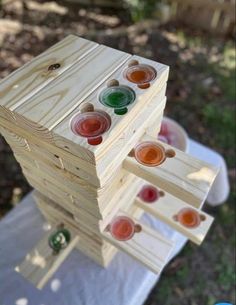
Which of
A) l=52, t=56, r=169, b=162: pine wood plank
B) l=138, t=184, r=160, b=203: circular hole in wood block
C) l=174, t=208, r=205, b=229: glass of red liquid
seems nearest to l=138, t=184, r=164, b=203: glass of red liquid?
l=138, t=184, r=160, b=203: circular hole in wood block

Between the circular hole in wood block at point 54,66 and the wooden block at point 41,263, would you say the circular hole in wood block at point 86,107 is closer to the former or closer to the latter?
the circular hole in wood block at point 54,66

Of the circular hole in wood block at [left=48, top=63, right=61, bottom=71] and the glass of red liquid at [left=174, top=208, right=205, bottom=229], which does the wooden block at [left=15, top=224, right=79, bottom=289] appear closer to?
the glass of red liquid at [left=174, top=208, right=205, bottom=229]

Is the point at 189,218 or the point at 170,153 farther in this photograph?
the point at 189,218

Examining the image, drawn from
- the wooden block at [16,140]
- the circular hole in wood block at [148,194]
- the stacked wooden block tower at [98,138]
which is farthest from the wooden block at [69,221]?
the wooden block at [16,140]

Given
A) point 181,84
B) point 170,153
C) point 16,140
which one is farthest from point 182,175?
point 181,84

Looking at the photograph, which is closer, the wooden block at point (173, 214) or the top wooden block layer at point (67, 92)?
the top wooden block layer at point (67, 92)

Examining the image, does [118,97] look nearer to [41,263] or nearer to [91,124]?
[91,124]

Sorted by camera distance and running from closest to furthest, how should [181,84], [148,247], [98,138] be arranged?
1. [98,138]
2. [148,247]
3. [181,84]
